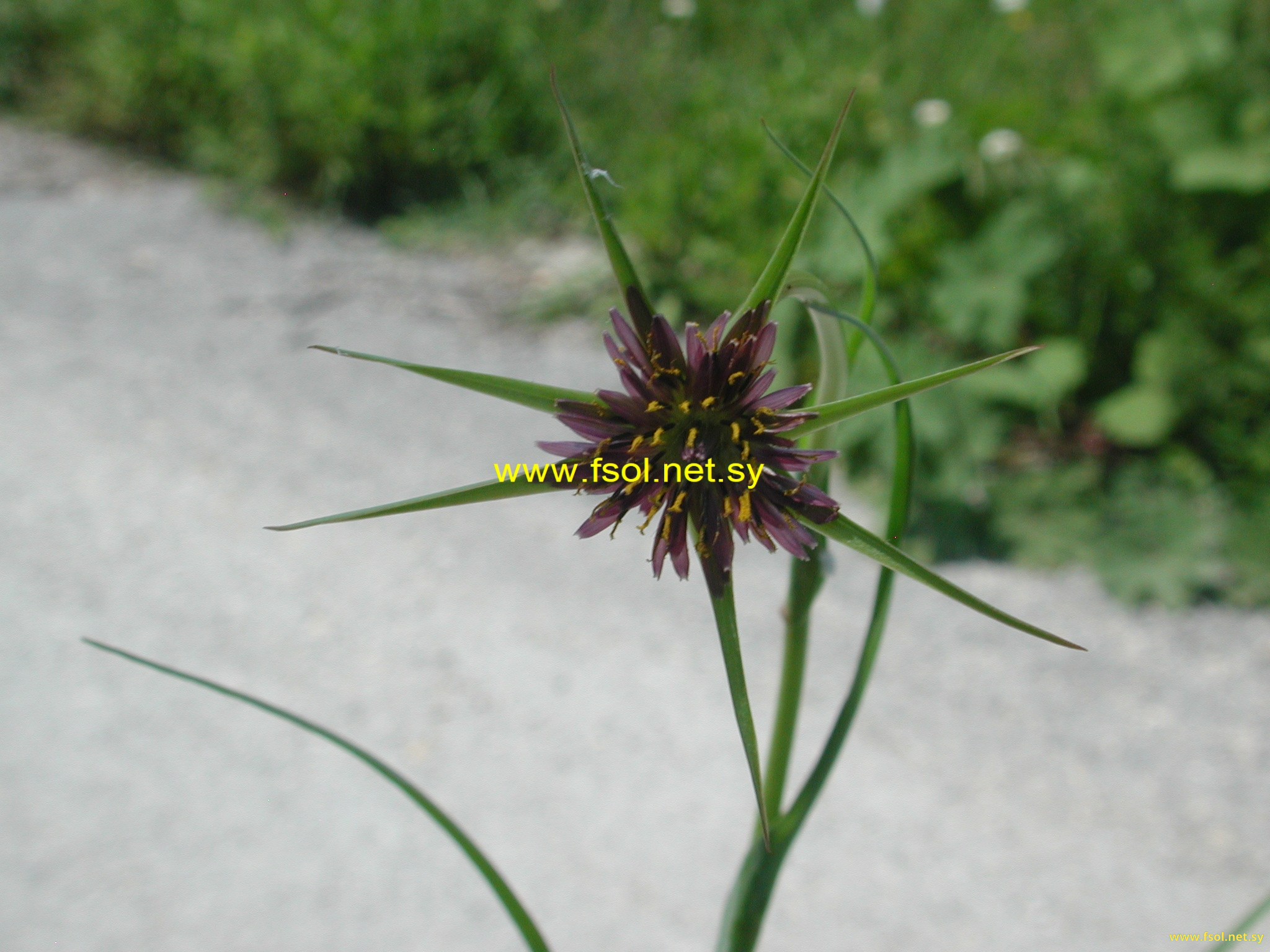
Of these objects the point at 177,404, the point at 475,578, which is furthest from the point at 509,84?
the point at 475,578

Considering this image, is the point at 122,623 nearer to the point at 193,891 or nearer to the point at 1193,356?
the point at 193,891

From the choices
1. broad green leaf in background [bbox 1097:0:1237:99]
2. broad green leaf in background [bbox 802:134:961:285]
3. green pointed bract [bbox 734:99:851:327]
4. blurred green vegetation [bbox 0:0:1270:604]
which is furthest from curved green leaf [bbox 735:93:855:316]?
broad green leaf in background [bbox 1097:0:1237:99]

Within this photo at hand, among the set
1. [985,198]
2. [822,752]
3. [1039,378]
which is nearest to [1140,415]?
[1039,378]

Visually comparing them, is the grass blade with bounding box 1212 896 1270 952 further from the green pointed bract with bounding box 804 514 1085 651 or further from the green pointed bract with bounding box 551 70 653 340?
the green pointed bract with bounding box 551 70 653 340

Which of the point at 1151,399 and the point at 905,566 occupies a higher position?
the point at 1151,399

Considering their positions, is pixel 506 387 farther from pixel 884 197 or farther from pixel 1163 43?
pixel 1163 43
